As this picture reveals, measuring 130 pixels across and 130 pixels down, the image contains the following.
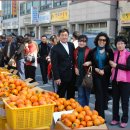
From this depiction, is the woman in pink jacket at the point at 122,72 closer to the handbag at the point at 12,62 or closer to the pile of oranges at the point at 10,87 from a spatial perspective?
the pile of oranges at the point at 10,87

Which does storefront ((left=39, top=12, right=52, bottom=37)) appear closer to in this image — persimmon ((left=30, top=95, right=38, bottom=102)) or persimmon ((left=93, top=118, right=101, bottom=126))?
persimmon ((left=30, top=95, right=38, bottom=102))

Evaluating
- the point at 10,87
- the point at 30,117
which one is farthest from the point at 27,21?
the point at 30,117

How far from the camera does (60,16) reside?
123 feet

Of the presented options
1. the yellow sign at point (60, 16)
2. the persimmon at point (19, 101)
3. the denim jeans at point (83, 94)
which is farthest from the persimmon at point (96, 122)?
the yellow sign at point (60, 16)

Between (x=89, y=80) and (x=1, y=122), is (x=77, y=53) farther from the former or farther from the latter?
(x=1, y=122)

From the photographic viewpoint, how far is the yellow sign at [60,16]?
36.2 metres

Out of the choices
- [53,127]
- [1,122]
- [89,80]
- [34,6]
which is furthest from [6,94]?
[34,6]

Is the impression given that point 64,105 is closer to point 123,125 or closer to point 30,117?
point 30,117

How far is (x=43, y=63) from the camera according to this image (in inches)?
490

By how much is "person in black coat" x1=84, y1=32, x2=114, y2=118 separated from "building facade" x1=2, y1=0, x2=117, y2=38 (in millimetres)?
21768

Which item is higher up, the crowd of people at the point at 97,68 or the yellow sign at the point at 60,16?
the yellow sign at the point at 60,16

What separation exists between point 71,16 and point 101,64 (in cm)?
2922

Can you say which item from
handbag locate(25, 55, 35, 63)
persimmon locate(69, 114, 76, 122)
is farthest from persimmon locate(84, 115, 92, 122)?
handbag locate(25, 55, 35, 63)

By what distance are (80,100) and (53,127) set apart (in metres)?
2.43
